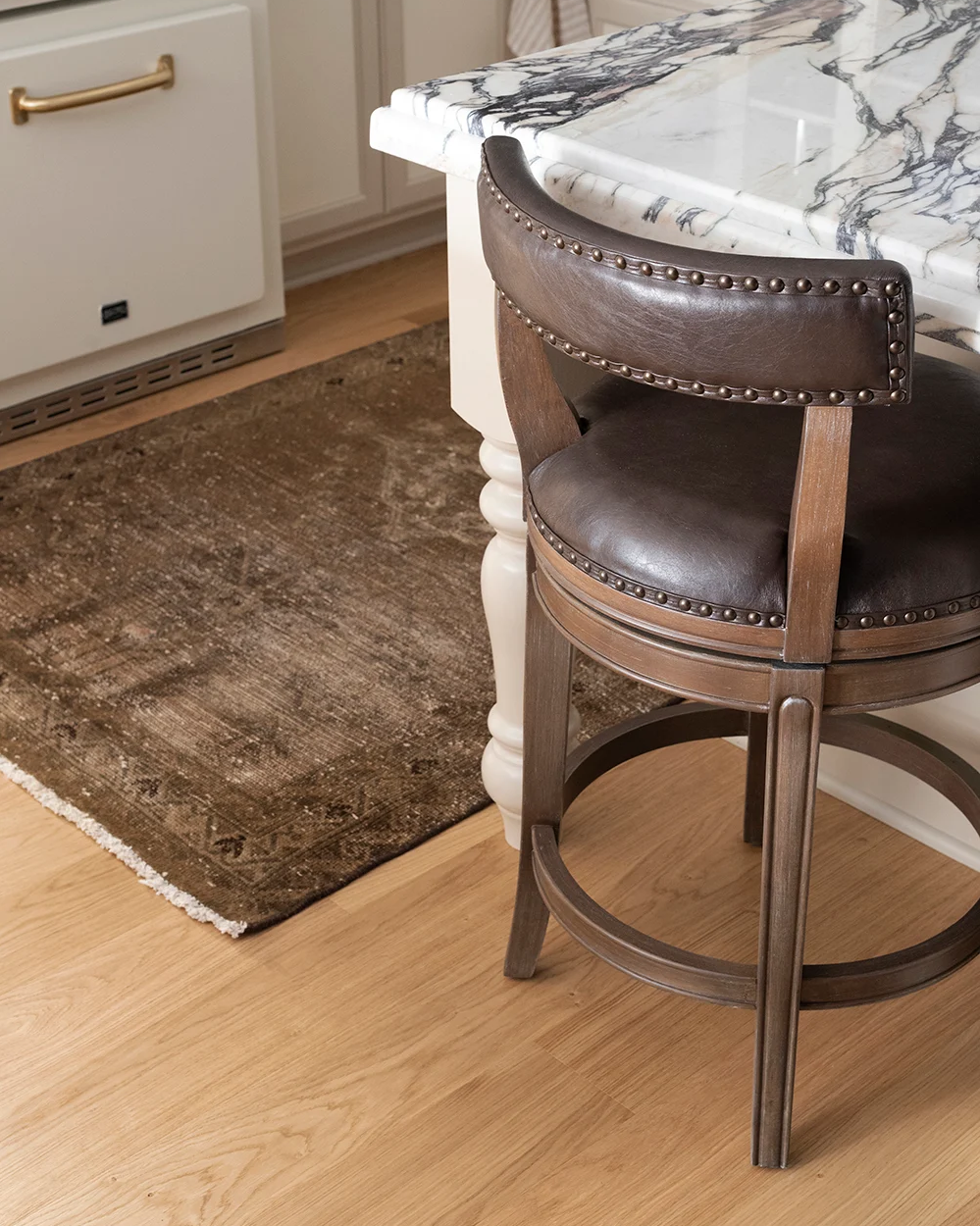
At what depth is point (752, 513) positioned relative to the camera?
109 centimetres

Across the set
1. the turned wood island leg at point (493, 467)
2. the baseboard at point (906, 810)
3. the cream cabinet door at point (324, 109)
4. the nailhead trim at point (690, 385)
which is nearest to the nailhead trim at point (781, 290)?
the nailhead trim at point (690, 385)

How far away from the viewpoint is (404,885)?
1657 millimetres

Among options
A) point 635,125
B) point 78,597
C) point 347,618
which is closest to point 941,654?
point 635,125

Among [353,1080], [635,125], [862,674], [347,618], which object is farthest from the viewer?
[347,618]

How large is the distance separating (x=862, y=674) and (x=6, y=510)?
1684 mm

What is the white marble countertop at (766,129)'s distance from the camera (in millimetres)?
1061

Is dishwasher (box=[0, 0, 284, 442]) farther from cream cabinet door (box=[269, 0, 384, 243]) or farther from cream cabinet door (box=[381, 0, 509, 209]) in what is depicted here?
cream cabinet door (box=[381, 0, 509, 209])

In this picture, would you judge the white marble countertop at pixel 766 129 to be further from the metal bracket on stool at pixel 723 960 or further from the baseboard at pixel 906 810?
the baseboard at pixel 906 810

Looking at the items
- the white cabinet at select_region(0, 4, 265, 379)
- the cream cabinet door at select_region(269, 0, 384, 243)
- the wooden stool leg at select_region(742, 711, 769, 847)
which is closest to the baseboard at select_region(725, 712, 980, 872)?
the wooden stool leg at select_region(742, 711, 769, 847)

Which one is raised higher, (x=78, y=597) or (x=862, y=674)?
(x=862, y=674)

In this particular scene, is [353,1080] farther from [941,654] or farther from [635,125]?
[635,125]

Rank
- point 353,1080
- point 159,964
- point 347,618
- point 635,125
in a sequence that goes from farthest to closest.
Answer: point 347,618, point 159,964, point 353,1080, point 635,125

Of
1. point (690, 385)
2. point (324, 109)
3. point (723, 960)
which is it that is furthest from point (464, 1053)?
point (324, 109)

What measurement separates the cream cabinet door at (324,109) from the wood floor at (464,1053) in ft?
5.62
